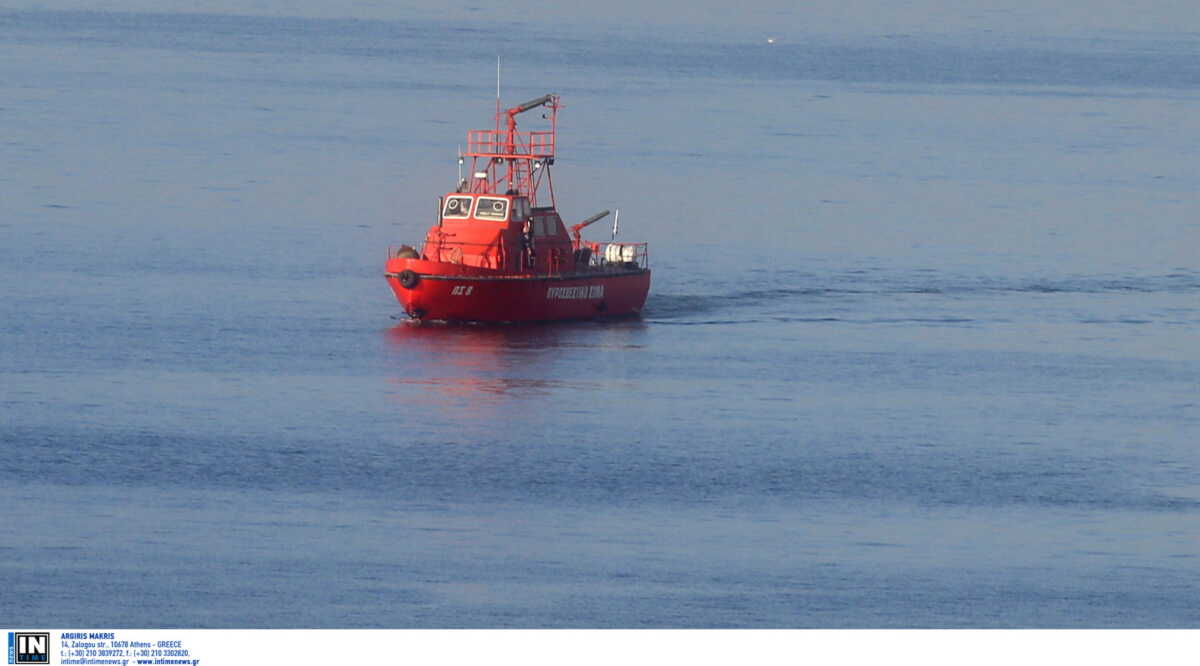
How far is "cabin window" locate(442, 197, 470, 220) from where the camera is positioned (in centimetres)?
6806

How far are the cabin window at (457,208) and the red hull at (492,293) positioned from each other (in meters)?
2.11

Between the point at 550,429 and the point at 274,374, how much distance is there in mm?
8983

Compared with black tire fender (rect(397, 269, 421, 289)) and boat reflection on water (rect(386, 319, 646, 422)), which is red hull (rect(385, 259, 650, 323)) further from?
boat reflection on water (rect(386, 319, 646, 422))

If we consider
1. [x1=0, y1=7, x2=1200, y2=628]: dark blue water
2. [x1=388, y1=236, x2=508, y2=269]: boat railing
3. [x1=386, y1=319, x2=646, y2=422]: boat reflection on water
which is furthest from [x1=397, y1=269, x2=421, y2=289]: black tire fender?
[x1=0, y1=7, x2=1200, y2=628]: dark blue water

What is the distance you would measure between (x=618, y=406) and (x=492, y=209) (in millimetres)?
9722

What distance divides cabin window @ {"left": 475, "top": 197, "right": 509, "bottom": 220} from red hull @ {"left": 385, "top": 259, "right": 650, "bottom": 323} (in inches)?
65.0

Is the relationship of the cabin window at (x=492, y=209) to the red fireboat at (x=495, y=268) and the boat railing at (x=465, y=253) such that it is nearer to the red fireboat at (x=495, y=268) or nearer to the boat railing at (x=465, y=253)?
the red fireboat at (x=495, y=268)

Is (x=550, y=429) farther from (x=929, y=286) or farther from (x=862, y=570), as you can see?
(x=929, y=286)

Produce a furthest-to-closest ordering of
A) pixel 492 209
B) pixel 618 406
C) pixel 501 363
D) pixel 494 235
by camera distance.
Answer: pixel 492 209, pixel 494 235, pixel 501 363, pixel 618 406

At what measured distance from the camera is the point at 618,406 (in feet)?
197

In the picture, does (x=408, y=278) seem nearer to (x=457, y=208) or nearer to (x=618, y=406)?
(x=457, y=208)

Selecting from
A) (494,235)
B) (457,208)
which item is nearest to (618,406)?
(494,235)

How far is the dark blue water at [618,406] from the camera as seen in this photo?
1674 inches

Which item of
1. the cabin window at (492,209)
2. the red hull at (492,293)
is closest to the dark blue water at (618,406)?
the red hull at (492,293)
